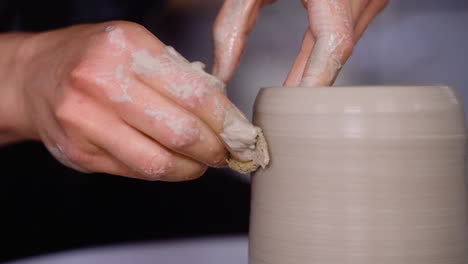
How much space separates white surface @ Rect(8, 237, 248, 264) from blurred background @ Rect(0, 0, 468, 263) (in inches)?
18.8

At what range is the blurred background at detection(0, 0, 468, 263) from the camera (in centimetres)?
166

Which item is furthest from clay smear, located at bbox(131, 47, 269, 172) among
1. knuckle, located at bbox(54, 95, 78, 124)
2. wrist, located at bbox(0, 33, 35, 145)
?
wrist, located at bbox(0, 33, 35, 145)

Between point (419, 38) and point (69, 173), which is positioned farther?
point (419, 38)

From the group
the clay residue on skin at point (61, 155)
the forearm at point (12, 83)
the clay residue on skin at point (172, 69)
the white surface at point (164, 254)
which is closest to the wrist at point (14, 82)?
the forearm at point (12, 83)

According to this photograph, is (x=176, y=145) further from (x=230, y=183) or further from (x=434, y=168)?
(x=230, y=183)

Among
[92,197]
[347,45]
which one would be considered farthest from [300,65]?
[92,197]

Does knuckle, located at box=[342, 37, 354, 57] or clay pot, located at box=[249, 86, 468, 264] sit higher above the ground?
knuckle, located at box=[342, 37, 354, 57]

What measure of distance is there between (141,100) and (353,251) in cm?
32

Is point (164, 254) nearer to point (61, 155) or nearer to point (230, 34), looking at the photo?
point (61, 155)

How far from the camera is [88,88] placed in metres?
0.79

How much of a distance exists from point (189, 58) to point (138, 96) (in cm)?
126

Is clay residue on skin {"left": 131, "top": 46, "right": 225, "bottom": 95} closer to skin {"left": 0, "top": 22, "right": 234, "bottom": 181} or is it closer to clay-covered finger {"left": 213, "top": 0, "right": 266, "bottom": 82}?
skin {"left": 0, "top": 22, "right": 234, "bottom": 181}

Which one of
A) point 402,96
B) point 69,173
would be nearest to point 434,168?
point 402,96

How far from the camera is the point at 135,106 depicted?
76cm
